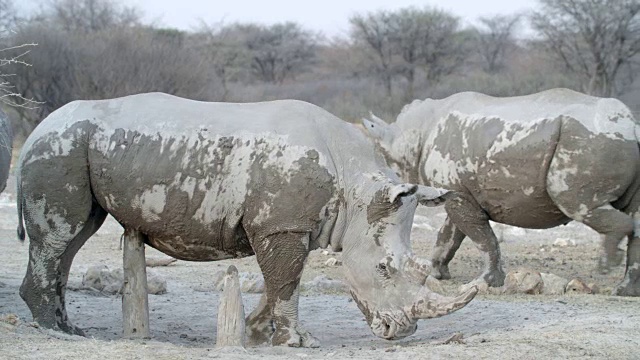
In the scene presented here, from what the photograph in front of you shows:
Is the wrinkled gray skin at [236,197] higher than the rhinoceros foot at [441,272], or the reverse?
the wrinkled gray skin at [236,197]

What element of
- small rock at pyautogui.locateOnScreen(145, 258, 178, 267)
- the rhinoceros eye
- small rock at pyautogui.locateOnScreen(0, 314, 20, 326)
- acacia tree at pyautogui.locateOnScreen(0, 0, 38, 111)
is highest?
acacia tree at pyautogui.locateOnScreen(0, 0, 38, 111)

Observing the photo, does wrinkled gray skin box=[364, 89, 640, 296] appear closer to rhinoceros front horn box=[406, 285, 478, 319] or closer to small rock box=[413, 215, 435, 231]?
rhinoceros front horn box=[406, 285, 478, 319]

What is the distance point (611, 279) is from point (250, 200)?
511 cm

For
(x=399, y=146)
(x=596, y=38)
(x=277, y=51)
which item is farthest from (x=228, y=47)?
(x=399, y=146)

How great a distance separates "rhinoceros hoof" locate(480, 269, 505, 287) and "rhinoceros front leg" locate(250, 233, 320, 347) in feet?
11.9

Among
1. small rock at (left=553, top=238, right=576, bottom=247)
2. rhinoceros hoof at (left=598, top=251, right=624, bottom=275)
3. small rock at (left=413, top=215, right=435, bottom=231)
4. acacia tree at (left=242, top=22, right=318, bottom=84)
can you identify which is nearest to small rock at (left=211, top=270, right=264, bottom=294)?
rhinoceros hoof at (left=598, top=251, right=624, bottom=275)

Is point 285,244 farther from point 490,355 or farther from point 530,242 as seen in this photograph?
point 530,242

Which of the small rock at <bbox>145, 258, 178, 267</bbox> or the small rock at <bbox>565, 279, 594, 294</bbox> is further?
the small rock at <bbox>145, 258, 178, 267</bbox>

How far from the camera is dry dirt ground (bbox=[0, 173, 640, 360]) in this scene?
263 inches

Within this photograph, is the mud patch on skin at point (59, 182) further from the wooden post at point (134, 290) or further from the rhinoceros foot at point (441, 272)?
the rhinoceros foot at point (441, 272)

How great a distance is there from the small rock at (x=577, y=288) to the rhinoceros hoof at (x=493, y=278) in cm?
107

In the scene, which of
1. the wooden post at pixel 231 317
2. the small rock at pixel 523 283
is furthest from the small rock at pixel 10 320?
the small rock at pixel 523 283

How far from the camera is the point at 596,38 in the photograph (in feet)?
124

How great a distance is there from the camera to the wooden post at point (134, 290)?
809 centimetres
